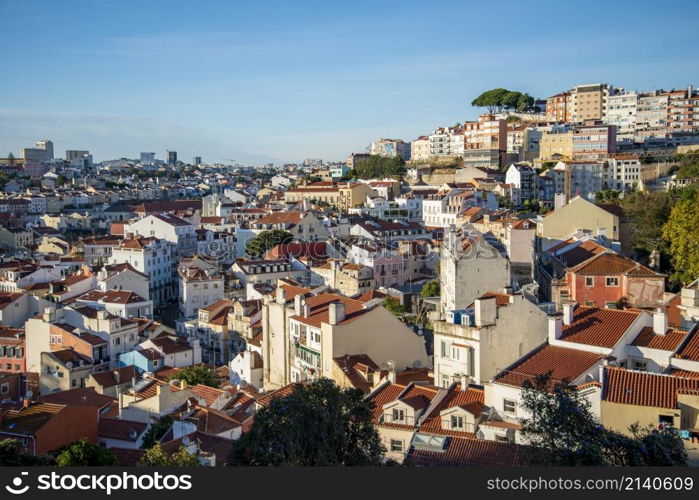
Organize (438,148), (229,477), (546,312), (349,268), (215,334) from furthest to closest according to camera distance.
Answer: (438,148) → (349,268) → (215,334) → (546,312) → (229,477)

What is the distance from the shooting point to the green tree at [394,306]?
90.3 ft

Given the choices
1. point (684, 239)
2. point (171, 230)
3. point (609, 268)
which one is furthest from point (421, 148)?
point (609, 268)

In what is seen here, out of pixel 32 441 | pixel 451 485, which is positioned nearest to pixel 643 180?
pixel 32 441

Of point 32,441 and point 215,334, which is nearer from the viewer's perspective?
point 32,441

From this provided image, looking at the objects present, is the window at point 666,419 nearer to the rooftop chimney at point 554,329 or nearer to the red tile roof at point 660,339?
the red tile roof at point 660,339

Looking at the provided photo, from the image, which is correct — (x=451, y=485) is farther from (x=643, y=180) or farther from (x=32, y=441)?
(x=643, y=180)

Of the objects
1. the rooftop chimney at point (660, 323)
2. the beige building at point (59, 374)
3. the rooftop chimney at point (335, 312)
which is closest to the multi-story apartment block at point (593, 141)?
the beige building at point (59, 374)

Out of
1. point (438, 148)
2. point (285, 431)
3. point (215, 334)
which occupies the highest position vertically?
point (438, 148)

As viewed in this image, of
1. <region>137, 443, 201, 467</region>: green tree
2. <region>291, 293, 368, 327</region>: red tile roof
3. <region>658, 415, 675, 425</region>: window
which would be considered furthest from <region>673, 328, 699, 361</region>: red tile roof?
<region>137, 443, 201, 467</region>: green tree

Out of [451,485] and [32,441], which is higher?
[451,485]

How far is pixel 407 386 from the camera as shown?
15664mm

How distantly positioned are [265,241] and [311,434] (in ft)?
115

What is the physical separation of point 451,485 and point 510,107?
80.8 meters

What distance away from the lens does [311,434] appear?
391 inches
